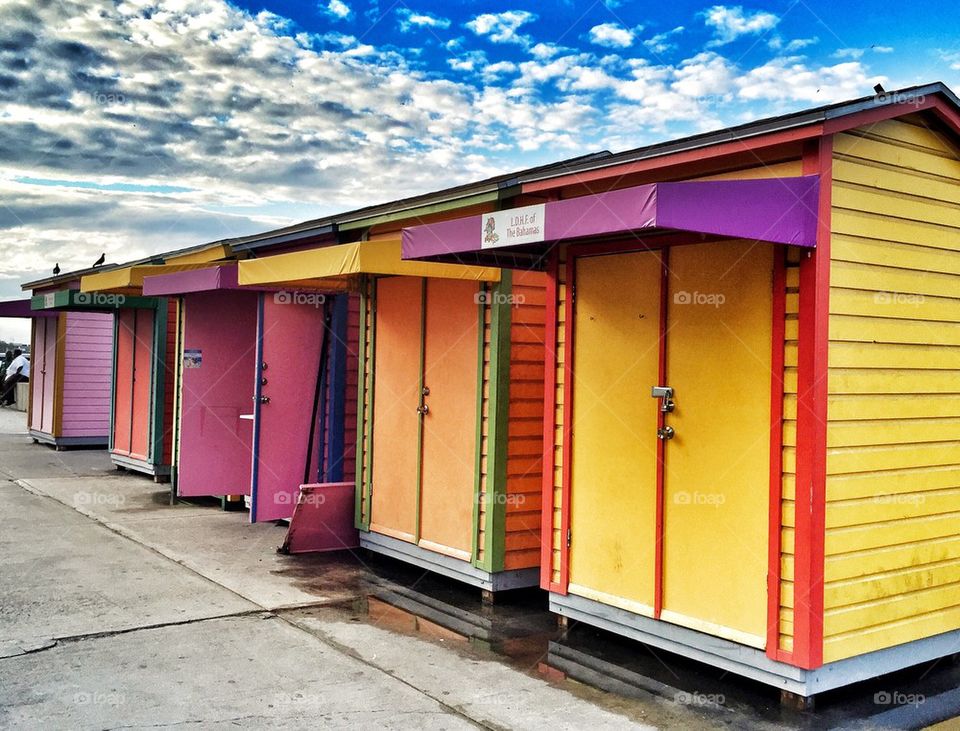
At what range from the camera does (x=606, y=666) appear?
5.25 metres

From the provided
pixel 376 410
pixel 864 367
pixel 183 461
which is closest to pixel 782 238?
pixel 864 367

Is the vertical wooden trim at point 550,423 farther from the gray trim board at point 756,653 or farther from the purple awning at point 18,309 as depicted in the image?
the purple awning at point 18,309

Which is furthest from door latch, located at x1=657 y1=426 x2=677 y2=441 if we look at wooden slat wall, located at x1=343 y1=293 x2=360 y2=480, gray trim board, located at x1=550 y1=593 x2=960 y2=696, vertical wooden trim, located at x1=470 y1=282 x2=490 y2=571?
wooden slat wall, located at x1=343 y1=293 x2=360 y2=480

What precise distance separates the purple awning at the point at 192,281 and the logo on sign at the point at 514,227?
146 inches

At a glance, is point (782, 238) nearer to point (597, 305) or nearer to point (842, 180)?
point (842, 180)

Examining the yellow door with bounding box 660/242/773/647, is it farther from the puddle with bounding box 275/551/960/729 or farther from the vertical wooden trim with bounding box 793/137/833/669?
the puddle with bounding box 275/551/960/729

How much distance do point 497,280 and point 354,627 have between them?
257 centimetres

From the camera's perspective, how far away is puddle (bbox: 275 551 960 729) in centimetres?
455

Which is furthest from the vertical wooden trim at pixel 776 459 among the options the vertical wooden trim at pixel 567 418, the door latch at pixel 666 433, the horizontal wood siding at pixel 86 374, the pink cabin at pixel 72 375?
the horizontal wood siding at pixel 86 374

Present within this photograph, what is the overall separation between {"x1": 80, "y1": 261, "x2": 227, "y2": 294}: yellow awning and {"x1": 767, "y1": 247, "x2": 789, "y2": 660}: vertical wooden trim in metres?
6.27

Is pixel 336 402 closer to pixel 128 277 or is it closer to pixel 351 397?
pixel 351 397

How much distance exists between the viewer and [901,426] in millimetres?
5000

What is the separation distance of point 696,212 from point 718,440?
4.65ft

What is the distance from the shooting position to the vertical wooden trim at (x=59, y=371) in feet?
A: 50.0
